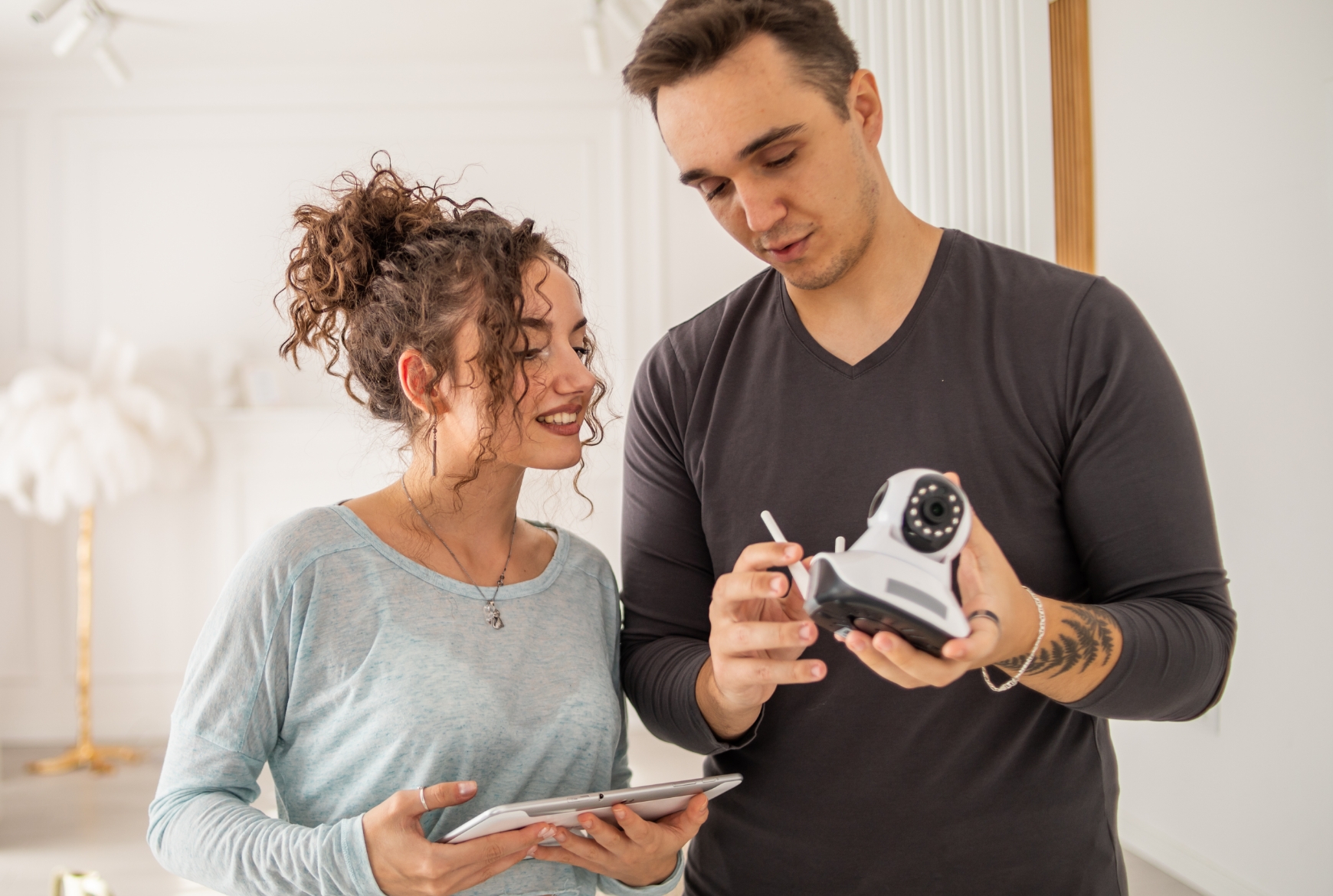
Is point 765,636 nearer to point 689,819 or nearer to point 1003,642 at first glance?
point 1003,642

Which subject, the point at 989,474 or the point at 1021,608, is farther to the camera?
the point at 989,474

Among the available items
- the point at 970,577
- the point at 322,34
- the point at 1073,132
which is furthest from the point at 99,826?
the point at 1073,132

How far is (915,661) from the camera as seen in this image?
2.64ft

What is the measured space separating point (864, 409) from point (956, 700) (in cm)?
37

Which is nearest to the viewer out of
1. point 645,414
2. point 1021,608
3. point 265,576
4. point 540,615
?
point 1021,608

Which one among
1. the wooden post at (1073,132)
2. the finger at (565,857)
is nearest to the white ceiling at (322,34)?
the wooden post at (1073,132)

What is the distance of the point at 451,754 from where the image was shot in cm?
114

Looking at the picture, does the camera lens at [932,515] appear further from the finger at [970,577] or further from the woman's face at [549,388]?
the woman's face at [549,388]

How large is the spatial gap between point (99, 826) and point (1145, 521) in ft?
12.5

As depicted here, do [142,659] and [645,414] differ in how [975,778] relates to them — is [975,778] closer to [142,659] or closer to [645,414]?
[645,414]

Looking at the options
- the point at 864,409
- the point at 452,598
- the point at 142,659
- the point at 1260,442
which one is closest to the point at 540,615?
the point at 452,598

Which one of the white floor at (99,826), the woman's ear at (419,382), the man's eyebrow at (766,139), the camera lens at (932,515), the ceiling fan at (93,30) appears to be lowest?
the white floor at (99,826)

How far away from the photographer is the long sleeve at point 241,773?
104 centimetres

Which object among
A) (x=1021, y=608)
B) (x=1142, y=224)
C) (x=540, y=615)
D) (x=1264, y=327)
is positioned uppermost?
(x=1142, y=224)
